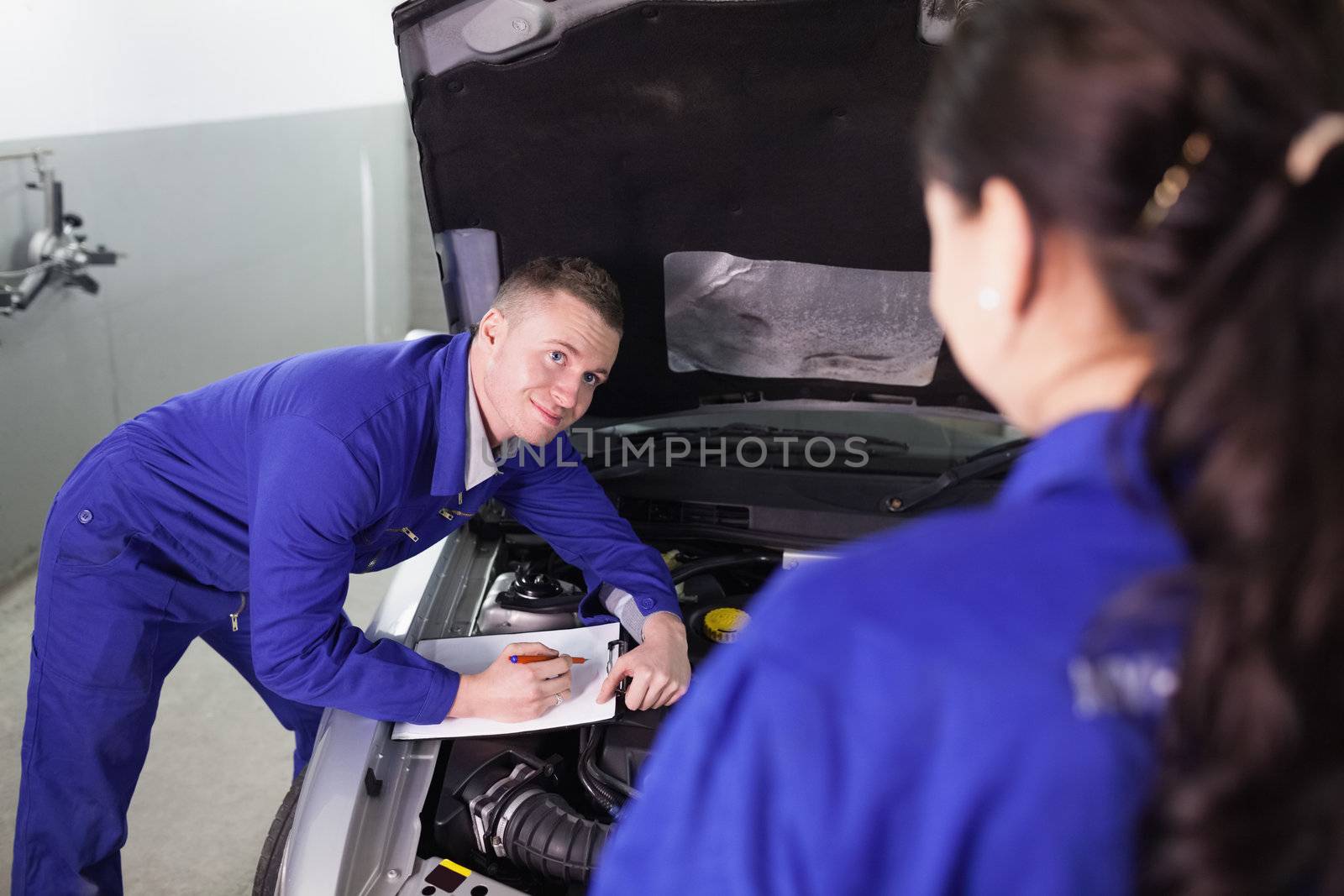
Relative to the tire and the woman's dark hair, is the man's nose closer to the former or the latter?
the tire

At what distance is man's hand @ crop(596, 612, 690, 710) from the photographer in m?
1.49

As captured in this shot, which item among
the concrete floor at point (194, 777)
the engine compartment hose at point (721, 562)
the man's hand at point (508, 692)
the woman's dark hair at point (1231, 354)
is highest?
the woman's dark hair at point (1231, 354)

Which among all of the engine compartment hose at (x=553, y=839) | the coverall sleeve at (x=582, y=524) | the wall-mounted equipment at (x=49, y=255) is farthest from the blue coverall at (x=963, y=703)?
the wall-mounted equipment at (x=49, y=255)

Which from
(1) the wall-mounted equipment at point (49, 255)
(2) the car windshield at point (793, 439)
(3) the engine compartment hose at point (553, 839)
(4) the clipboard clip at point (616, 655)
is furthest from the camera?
(1) the wall-mounted equipment at point (49, 255)

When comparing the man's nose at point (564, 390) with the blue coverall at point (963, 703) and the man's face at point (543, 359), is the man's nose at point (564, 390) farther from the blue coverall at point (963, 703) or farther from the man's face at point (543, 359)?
the blue coverall at point (963, 703)

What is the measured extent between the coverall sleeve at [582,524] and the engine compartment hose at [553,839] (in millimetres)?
405

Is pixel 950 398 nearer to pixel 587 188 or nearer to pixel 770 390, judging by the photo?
pixel 770 390

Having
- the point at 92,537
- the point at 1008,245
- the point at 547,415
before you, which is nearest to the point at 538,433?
the point at 547,415

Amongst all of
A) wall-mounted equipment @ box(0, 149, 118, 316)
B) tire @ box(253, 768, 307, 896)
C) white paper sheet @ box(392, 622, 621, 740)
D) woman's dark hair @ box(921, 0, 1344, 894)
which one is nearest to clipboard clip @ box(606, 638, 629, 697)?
white paper sheet @ box(392, 622, 621, 740)

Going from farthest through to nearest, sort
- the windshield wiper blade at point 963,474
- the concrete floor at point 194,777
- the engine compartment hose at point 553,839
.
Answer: the concrete floor at point 194,777 < the windshield wiper blade at point 963,474 < the engine compartment hose at point 553,839

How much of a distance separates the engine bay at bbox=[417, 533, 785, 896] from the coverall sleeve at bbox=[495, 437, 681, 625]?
0.07m

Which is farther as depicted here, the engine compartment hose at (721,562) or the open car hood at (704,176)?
the engine compartment hose at (721,562)

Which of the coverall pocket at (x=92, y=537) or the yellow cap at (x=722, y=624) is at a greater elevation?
the coverall pocket at (x=92, y=537)

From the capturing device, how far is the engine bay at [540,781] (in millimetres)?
1319
